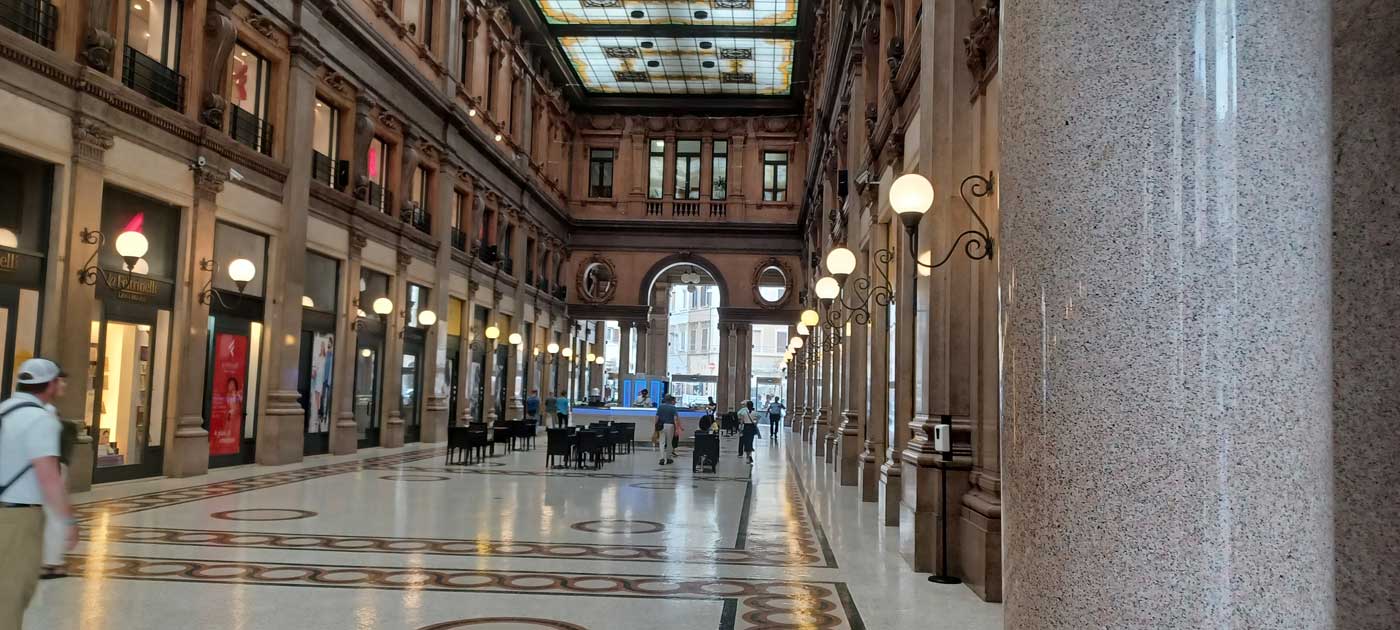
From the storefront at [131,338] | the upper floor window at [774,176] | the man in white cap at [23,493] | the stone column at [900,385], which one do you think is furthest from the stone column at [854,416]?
the upper floor window at [774,176]

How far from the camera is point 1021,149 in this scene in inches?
82.7

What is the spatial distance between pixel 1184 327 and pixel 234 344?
1525cm

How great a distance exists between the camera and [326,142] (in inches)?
717

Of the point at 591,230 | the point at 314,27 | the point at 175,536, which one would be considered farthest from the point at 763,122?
the point at 175,536

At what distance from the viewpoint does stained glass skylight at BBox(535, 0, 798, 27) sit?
27.4 m

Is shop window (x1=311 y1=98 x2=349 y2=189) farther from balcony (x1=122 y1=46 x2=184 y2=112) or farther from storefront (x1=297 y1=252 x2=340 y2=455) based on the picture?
balcony (x1=122 y1=46 x2=184 y2=112)

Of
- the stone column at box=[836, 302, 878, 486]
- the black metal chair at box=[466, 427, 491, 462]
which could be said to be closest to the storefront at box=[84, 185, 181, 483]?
the black metal chair at box=[466, 427, 491, 462]

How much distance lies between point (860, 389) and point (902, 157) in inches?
163

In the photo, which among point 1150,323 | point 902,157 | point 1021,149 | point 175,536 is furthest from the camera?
point 902,157

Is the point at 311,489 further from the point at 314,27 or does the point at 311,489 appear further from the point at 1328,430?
the point at 1328,430

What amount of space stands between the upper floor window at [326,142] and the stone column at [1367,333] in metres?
17.3

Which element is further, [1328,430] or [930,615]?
[930,615]

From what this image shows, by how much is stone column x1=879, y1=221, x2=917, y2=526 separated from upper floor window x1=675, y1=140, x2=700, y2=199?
27520 millimetres

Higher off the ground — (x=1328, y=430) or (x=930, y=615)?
(x=1328, y=430)
